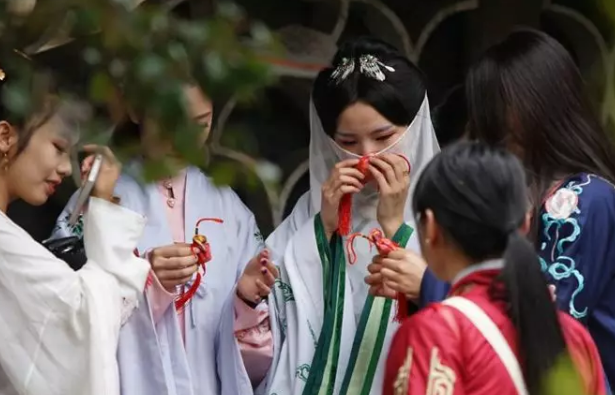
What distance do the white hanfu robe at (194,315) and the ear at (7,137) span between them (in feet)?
1.18

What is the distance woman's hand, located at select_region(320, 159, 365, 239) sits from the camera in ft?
10.2

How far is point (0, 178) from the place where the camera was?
2871mm

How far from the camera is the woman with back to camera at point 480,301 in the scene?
227 cm

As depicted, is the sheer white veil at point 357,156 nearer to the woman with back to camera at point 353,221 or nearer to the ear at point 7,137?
the woman with back to camera at point 353,221

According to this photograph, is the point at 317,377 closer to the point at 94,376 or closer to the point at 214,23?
the point at 94,376

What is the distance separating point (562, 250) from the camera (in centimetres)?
270

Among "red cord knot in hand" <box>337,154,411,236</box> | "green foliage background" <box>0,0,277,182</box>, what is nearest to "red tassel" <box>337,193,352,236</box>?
"red cord knot in hand" <box>337,154,411,236</box>

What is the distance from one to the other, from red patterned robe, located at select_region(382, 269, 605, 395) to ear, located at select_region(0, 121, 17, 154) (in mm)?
954

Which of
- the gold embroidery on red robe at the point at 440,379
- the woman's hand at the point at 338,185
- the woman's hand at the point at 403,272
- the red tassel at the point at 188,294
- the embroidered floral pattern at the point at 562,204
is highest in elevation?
the embroidered floral pattern at the point at 562,204

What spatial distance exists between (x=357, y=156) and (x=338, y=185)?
0.37 feet

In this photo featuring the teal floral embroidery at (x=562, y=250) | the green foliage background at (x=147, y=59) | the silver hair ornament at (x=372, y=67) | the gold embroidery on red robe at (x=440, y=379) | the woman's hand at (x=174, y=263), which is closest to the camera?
the green foliage background at (x=147, y=59)

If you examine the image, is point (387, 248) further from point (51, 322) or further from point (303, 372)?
point (51, 322)

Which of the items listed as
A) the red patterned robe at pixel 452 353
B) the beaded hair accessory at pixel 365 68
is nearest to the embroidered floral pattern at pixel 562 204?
the red patterned robe at pixel 452 353

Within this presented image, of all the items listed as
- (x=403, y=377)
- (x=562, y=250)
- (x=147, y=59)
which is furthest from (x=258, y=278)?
(x=147, y=59)
